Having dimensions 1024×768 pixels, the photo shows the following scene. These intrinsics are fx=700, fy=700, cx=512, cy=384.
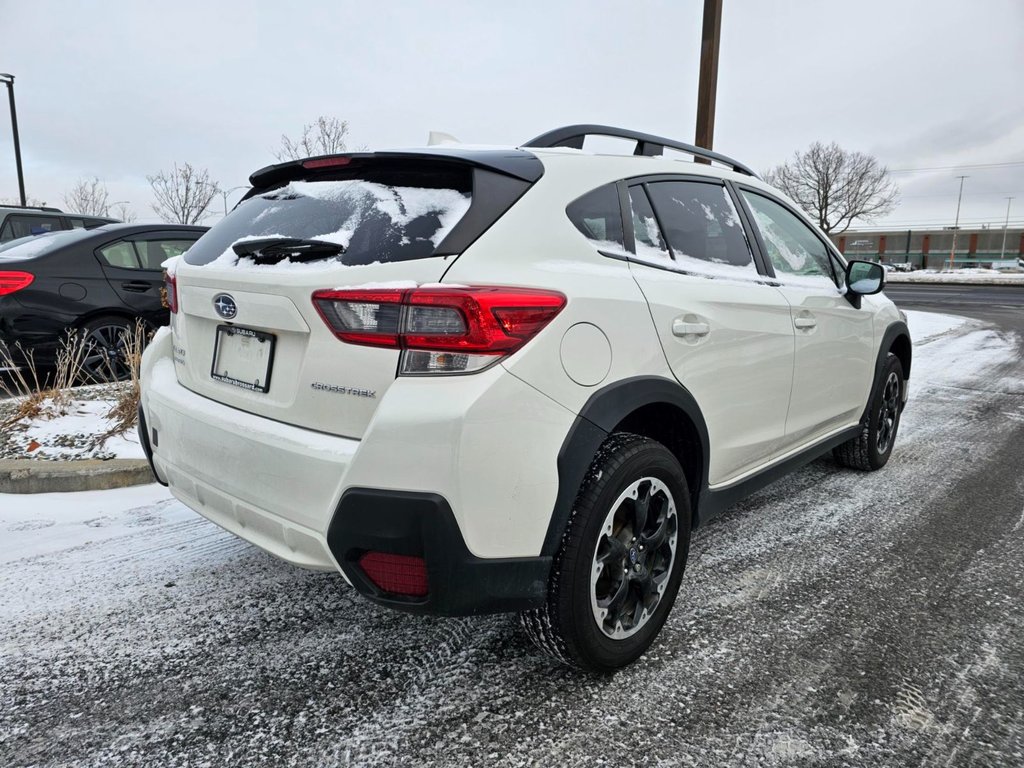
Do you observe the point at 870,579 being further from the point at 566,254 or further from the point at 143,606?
the point at 143,606

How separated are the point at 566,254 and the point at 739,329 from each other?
953 mm

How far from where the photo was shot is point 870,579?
3.00 m

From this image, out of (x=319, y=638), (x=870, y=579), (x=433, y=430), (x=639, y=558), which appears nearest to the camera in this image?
(x=433, y=430)

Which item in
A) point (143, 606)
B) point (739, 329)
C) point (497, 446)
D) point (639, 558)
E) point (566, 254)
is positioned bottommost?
point (143, 606)

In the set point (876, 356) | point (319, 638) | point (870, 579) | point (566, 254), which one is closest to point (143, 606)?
point (319, 638)

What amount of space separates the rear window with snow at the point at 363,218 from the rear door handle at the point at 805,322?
72.0 inches

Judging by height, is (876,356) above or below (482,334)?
below

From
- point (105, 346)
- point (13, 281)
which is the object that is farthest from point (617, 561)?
point (13, 281)

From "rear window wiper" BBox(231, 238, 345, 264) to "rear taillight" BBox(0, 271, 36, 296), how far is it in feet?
14.8

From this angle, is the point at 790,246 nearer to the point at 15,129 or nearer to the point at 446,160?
the point at 446,160

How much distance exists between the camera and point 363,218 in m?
2.08

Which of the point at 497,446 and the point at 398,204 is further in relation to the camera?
the point at 398,204

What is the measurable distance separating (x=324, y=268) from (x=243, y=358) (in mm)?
467

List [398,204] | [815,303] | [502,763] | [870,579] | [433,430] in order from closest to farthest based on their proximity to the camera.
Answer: [433,430], [502,763], [398,204], [870,579], [815,303]
